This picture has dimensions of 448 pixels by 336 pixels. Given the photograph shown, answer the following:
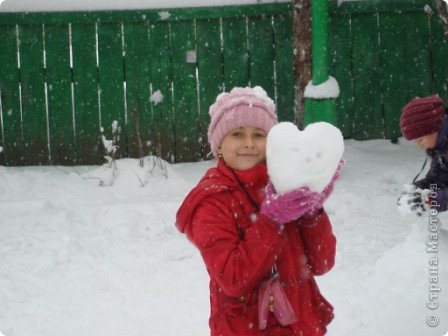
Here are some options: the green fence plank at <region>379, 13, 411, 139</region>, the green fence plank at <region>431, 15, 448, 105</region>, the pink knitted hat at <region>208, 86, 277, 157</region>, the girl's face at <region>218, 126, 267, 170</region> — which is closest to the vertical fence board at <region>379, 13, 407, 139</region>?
the green fence plank at <region>379, 13, 411, 139</region>

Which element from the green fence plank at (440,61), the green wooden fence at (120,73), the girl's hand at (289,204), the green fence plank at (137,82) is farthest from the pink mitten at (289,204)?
the green fence plank at (440,61)

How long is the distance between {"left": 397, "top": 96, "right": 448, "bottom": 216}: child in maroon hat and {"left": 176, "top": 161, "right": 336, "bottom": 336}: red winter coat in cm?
169

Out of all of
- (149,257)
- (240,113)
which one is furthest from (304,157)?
(149,257)

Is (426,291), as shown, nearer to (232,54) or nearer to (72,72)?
(232,54)

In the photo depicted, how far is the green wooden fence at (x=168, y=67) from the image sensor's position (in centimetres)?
606

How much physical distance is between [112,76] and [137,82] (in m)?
0.24

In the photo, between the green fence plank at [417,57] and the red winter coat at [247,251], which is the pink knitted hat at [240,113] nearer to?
the red winter coat at [247,251]

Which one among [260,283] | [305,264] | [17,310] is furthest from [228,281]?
[17,310]

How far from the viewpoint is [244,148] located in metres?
2.12

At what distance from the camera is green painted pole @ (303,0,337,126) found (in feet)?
16.5

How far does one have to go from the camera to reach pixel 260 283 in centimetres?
202

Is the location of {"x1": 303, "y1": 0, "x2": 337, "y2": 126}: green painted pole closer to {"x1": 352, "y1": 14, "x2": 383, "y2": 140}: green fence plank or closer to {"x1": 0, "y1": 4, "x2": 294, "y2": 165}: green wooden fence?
{"x1": 0, "y1": 4, "x2": 294, "y2": 165}: green wooden fence

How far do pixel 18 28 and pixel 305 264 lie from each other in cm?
481

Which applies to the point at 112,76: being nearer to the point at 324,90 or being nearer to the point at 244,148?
the point at 324,90
